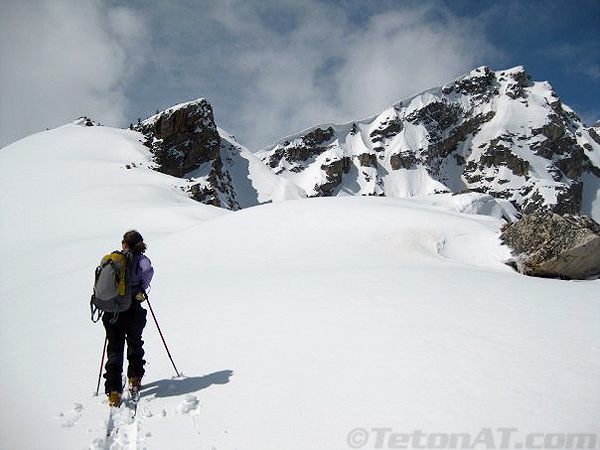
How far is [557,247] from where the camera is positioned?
38.2 ft

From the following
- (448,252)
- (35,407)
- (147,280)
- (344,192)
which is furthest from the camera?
(344,192)

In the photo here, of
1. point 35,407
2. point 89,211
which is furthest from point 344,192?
point 35,407

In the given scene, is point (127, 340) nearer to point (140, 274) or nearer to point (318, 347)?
point (140, 274)

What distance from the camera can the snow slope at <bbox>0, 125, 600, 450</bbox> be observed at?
3.87 metres

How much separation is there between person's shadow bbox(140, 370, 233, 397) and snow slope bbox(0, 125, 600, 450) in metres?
0.03

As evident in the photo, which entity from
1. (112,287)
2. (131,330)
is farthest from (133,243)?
(131,330)

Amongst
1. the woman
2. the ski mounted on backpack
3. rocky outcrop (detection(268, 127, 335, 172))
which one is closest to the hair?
the woman

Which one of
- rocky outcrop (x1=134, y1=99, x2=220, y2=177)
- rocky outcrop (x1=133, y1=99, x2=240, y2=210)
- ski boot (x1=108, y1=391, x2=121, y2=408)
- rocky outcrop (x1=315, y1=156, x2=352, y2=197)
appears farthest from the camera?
rocky outcrop (x1=315, y1=156, x2=352, y2=197)

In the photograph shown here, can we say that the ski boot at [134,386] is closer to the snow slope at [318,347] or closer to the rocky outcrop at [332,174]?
the snow slope at [318,347]

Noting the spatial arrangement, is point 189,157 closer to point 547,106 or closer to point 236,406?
point 236,406

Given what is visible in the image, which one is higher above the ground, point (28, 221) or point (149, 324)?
point (28, 221)

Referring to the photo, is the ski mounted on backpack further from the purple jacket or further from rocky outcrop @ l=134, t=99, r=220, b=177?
rocky outcrop @ l=134, t=99, r=220, b=177

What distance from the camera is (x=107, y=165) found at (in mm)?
51094

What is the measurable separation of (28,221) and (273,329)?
31547 mm
